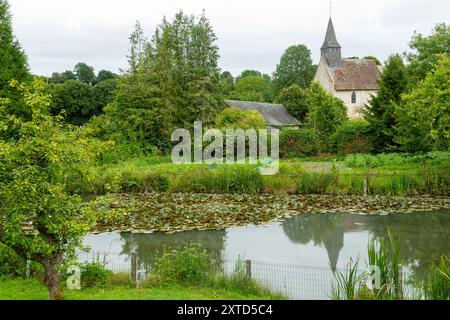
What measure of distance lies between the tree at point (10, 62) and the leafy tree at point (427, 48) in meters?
27.3

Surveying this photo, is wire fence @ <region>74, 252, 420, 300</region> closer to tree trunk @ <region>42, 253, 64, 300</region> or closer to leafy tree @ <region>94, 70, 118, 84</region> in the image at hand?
tree trunk @ <region>42, 253, 64, 300</region>

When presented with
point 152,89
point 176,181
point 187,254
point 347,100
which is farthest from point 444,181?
point 347,100

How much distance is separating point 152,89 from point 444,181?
20.4m

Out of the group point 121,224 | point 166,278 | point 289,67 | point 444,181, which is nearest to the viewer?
point 166,278

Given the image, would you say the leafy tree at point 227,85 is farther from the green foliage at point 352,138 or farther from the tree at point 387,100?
the tree at point 387,100

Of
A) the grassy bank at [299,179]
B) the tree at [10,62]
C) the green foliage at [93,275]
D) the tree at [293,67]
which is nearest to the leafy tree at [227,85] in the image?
the tree at [293,67]

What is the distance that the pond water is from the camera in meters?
11.0

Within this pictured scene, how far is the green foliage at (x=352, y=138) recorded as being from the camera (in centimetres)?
3020

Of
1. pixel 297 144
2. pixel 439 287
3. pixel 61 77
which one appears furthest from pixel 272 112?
pixel 61 77

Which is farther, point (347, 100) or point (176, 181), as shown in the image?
point (347, 100)

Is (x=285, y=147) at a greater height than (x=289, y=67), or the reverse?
(x=289, y=67)

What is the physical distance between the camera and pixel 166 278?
838cm

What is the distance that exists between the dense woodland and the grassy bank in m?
1.49
